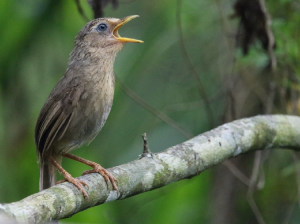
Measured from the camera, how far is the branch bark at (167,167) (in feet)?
7.81

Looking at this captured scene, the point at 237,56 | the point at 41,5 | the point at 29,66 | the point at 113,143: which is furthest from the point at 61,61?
the point at 237,56

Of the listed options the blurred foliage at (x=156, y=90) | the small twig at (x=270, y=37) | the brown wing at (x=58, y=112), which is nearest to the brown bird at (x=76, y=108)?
the brown wing at (x=58, y=112)

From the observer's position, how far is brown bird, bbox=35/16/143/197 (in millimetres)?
3656

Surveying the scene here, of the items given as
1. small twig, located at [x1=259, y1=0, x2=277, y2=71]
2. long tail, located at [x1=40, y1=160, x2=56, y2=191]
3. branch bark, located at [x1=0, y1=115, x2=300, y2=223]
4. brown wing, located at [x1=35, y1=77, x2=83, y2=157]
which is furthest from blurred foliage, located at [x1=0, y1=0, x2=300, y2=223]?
brown wing, located at [x1=35, y1=77, x2=83, y2=157]

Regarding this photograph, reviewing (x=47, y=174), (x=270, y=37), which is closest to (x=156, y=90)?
(x=270, y=37)

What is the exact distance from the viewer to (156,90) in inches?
232

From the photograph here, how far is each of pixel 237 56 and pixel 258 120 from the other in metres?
1.19

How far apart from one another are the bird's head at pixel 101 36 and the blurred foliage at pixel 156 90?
1.17 meters

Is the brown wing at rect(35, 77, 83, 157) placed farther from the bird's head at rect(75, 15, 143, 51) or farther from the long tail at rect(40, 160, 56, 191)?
the bird's head at rect(75, 15, 143, 51)

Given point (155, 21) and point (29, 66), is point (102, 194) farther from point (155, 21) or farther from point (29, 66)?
point (155, 21)

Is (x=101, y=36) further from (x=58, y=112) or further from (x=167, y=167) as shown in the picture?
(x=167, y=167)

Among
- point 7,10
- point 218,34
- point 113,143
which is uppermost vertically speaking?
point 7,10

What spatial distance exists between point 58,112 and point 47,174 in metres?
0.71

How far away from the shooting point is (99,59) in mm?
3969
